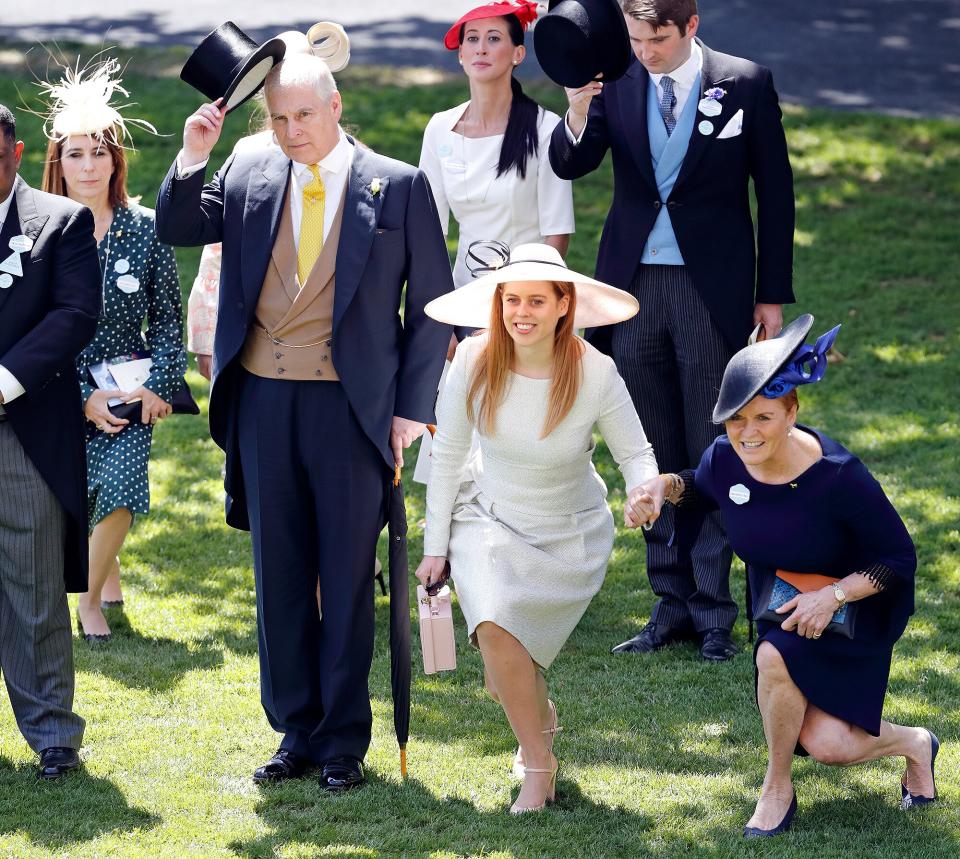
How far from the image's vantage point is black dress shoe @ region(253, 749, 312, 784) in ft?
16.9

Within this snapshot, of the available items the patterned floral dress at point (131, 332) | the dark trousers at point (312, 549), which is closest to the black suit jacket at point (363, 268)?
the dark trousers at point (312, 549)

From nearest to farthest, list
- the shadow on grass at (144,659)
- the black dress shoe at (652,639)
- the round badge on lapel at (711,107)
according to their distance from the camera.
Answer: the round badge on lapel at (711,107) < the shadow on grass at (144,659) < the black dress shoe at (652,639)

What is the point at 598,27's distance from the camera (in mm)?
5703

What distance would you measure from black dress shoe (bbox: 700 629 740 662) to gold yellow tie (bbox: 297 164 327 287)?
2.37 metres

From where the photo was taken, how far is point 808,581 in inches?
183

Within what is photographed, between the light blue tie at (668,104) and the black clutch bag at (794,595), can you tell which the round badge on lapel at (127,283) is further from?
the black clutch bag at (794,595)

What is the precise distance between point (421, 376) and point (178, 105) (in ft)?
31.9

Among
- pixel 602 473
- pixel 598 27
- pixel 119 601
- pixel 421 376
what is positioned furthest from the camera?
pixel 602 473

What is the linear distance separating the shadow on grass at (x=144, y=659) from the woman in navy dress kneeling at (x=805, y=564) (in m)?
2.45

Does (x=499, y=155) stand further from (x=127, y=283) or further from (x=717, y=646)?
(x=717, y=646)

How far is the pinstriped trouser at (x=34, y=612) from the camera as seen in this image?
5.18 meters

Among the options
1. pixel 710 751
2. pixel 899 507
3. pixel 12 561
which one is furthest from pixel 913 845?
pixel 899 507

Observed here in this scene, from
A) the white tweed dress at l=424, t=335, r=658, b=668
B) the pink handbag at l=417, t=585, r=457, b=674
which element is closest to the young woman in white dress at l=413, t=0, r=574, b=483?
the white tweed dress at l=424, t=335, r=658, b=668

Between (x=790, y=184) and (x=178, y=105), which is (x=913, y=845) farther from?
(x=178, y=105)
